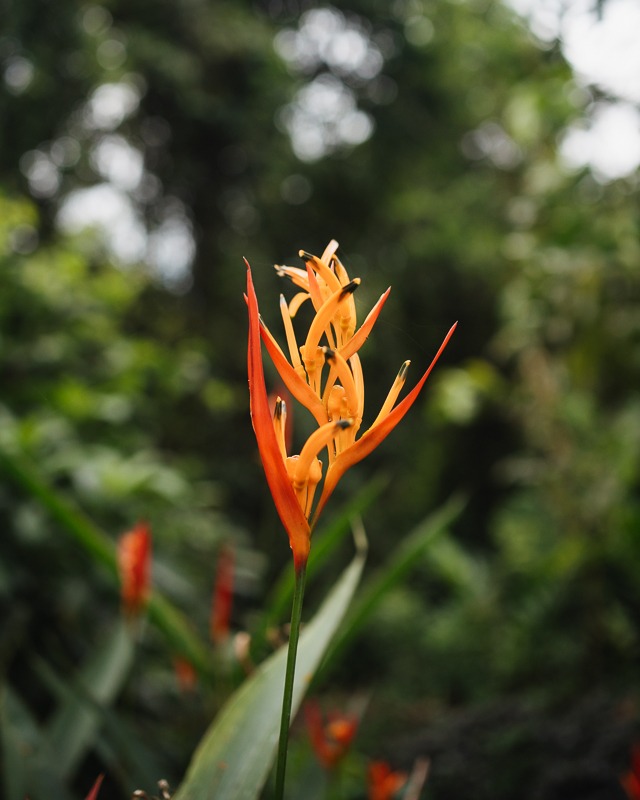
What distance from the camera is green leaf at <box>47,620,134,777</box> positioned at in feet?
3.52

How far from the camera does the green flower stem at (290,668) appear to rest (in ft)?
1.41

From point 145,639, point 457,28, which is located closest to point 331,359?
point 145,639

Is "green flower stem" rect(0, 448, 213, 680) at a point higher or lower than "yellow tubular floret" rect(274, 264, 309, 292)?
lower

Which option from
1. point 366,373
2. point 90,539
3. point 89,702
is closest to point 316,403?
point 90,539

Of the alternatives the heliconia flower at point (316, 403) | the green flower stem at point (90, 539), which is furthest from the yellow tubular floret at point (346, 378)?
the green flower stem at point (90, 539)

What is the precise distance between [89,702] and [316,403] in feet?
2.48

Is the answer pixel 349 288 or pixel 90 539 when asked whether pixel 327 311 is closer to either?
pixel 349 288

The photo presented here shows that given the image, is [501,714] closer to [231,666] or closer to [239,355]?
[231,666]

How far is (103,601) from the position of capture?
192 cm

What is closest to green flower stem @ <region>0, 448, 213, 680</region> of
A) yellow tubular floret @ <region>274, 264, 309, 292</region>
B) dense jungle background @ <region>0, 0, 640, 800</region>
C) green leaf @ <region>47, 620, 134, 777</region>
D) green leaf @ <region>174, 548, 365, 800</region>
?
dense jungle background @ <region>0, 0, 640, 800</region>

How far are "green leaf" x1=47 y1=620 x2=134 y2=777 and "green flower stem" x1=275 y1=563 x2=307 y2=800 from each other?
0.59m

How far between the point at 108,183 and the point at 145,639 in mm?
3876

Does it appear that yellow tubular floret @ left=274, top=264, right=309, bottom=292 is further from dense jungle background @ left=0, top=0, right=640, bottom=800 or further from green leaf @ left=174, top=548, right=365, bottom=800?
green leaf @ left=174, top=548, right=365, bottom=800

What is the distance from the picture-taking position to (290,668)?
43cm
